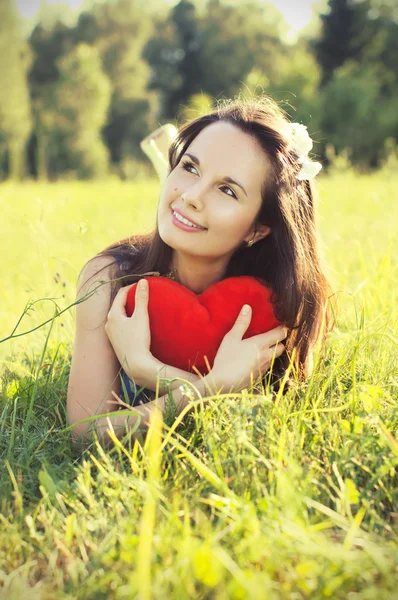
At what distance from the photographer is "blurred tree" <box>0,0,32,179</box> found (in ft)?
79.2

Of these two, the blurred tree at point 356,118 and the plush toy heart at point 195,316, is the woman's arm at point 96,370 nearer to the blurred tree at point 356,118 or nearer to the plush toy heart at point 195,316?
the plush toy heart at point 195,316

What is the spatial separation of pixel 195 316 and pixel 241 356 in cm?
21

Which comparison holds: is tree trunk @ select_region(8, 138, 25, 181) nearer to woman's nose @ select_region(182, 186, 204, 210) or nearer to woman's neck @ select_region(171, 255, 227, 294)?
woman's neck @ select_region(171, 255, 227, 294)

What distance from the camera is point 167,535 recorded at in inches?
47.7

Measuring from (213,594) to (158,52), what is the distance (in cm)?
4152

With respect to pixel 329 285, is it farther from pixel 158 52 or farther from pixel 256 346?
pixel 158 52

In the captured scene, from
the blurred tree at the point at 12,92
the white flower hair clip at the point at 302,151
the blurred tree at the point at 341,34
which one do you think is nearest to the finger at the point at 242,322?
the white flower hair clip at the point at 302,151

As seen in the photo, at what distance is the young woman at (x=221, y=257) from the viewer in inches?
75.2

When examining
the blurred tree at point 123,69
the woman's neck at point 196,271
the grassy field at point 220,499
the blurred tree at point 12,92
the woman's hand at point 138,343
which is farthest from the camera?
the blurred tree at point 123,69

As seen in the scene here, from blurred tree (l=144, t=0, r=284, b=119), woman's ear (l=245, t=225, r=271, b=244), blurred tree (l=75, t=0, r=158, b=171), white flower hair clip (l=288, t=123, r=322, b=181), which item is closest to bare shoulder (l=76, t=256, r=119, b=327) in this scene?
woman's ear (l=245, t=225, r=271, b=244)

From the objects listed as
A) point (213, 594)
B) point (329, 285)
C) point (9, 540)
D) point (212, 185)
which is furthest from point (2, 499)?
point (329, 285)

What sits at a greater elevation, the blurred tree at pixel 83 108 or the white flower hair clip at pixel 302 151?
the blurred tree at pixel 83 108

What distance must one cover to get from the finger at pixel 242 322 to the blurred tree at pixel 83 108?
85.9ft

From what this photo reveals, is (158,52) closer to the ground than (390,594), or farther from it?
farther from it
